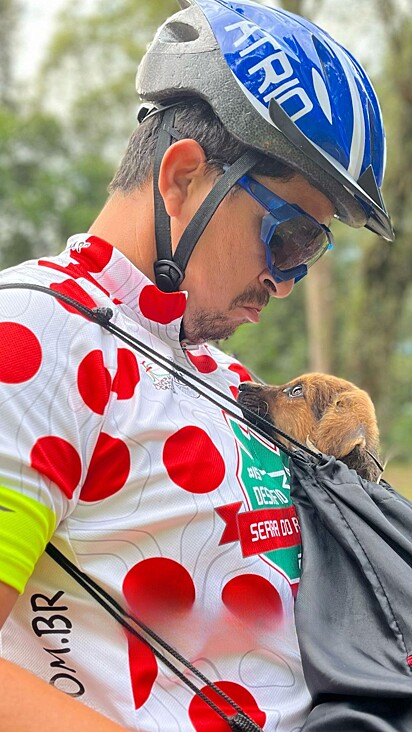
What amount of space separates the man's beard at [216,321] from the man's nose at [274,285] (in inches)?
0.6

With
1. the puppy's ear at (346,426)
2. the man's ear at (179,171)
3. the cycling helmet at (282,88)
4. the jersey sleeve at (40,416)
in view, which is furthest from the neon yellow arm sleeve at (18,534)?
the puppy's ear at (346,426)

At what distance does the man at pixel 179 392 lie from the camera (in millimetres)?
1400

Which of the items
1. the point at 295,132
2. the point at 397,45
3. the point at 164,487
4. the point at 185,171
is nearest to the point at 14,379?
the point at 164,487

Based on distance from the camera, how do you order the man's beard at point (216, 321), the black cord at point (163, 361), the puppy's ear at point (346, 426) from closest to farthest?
1. the black cord at point (163, 361)
2. the man's beard at point (216, 321)
3. the puppy's ear at point (346, 426)

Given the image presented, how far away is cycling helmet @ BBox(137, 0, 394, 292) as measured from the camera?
185 cm

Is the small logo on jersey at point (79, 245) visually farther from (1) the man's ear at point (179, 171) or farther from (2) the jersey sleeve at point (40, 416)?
(2) the jersey sleeve at point (40, 416)

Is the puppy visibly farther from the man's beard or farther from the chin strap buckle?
the chin strap buckle

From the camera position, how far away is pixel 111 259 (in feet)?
5.89

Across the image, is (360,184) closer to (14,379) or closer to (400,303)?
(14,379)

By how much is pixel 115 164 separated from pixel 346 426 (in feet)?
68.2

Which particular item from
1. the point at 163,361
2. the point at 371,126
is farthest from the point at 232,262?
the point at 371,126

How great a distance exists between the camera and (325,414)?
2807mm

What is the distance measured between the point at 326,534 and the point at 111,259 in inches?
29.0

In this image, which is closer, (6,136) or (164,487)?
(164,487)
